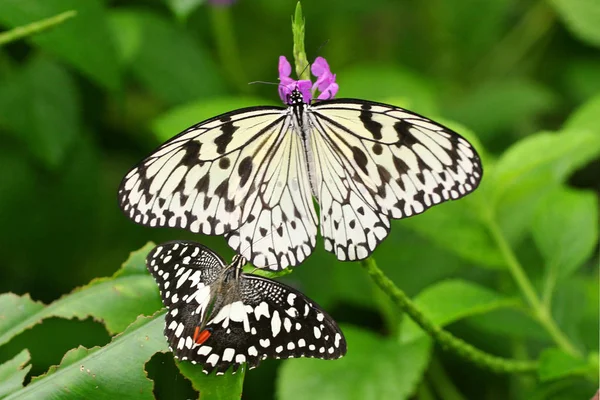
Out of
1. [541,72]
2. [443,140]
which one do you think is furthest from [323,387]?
[541,72]

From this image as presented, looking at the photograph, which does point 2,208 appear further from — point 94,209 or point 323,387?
point 323,387

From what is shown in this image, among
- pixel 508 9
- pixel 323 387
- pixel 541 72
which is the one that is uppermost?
pixel 508 9

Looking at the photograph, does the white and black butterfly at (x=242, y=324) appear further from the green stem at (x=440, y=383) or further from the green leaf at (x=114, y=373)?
the green stem at (x=440, y=383)

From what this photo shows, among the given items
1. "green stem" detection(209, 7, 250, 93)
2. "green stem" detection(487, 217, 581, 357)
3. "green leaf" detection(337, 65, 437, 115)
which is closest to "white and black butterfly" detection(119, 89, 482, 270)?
"green stem" detection(487, 217, 581, 357)

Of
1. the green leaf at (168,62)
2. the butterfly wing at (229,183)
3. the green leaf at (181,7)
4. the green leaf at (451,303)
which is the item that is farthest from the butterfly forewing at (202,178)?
the green leaf at (168,62)

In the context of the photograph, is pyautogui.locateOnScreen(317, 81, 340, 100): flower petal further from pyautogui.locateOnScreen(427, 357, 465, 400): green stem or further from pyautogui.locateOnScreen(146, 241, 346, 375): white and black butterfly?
pyautogui.locateOnScreen(427, 357, 465, 400): green stem

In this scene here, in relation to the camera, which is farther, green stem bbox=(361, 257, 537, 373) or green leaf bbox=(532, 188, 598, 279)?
green leaf bbox=(532, 188, 598, 279)
